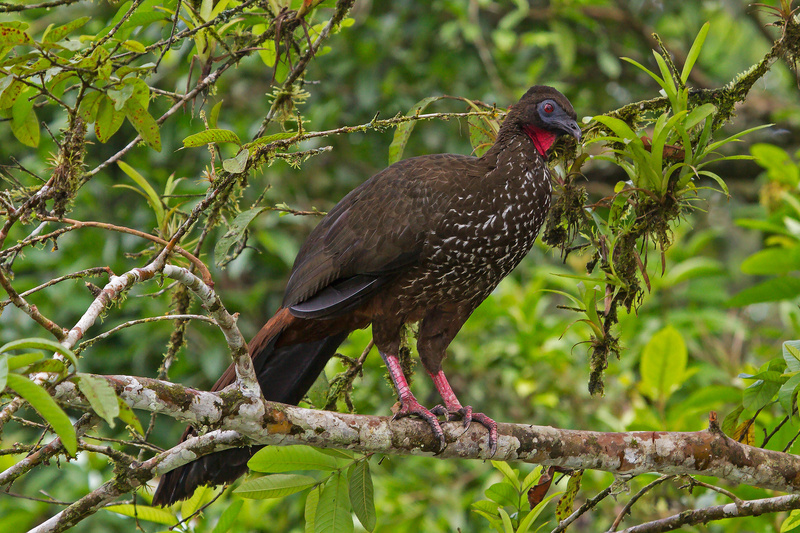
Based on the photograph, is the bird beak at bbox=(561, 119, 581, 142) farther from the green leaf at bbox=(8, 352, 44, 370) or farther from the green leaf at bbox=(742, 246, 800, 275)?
the green leaf at bbox=(8, 352, 44, 370)

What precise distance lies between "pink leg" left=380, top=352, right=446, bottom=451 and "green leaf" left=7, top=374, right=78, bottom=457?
1336mm

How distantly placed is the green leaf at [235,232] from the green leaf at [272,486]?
2.78 feet

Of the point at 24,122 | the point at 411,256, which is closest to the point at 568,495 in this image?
the point at 411,256

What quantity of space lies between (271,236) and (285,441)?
3.11 meters

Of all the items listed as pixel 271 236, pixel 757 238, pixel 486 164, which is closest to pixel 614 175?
pixel 757 238

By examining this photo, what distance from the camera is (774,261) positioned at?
363cm

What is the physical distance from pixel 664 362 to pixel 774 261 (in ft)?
2.33

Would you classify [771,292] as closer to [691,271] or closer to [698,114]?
[691,271]

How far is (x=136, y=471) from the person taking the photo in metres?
2.13

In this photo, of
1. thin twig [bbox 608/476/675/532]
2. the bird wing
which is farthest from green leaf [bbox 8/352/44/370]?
thin twig [bbox 608/476/675/532]

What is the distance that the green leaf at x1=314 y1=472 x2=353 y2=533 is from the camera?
2.46 m

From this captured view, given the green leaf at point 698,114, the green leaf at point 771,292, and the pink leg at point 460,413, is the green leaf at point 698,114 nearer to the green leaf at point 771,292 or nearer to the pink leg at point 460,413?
the pink leg at point 460,413

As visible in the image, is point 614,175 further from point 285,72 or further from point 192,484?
point 192,484

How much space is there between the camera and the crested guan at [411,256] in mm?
2777
